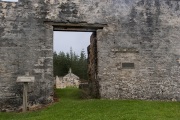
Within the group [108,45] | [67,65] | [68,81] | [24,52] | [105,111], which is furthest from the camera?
[67,65]

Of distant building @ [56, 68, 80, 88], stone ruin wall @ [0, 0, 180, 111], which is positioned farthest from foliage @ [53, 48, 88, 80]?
stone ruin wall @ [0, 0, 180, 111]

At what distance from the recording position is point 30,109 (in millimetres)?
13906

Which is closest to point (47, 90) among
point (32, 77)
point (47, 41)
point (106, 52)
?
point (32, 77)

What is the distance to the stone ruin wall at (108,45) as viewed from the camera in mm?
14188

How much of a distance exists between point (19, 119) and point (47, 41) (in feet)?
12.8

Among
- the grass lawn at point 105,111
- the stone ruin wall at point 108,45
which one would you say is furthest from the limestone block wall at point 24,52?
the grass lawn at point 105,111

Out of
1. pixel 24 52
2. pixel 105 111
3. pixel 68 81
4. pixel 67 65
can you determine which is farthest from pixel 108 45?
pixel 67 65

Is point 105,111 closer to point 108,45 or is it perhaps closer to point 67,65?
point 108,45

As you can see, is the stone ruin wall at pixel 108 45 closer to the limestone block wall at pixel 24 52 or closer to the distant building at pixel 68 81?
the limestone block wall at pixel 24 52

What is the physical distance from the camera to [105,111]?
40.2 feet

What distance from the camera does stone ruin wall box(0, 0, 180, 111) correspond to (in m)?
14.2

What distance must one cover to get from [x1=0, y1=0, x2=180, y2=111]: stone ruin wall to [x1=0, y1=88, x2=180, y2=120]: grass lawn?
107 cm

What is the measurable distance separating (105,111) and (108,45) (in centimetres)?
374

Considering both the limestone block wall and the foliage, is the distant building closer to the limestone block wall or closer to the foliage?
the foliage
